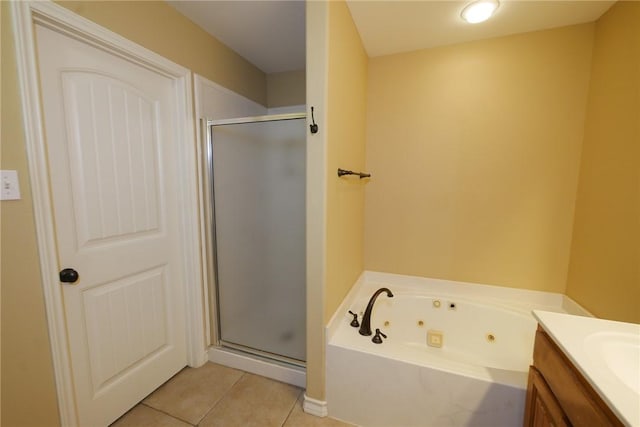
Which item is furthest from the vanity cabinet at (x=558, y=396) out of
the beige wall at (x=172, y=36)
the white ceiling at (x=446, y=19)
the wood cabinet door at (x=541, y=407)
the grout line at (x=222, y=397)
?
the beige wall at (x=172, y=36)

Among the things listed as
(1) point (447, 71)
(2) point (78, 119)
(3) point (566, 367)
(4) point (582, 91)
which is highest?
(1) point (447, 71)

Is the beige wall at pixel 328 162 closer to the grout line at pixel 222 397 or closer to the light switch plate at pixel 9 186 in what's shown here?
the grout line at pixel 222 397

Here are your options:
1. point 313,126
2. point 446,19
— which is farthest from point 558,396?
point 446,19

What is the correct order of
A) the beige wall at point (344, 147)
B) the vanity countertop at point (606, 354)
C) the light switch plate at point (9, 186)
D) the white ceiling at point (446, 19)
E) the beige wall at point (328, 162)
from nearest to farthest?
1. the vanity countertop at point (606, 354)
2. the light switch plate at point (9, 186)
3. the beige wall at point (328, 162)
4. the beige wall at point (344, 147)
5. the white ceiling at point (446, 19)

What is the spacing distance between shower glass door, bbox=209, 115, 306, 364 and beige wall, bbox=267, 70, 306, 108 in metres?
0.86

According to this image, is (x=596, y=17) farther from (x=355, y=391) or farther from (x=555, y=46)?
(x=355, y=391)

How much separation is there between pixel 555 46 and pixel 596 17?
0.21 meters

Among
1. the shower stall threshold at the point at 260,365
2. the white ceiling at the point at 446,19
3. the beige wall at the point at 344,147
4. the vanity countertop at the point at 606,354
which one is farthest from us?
the shower stall threshold at the point at 260,365

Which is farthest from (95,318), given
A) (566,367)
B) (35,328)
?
(566,367)

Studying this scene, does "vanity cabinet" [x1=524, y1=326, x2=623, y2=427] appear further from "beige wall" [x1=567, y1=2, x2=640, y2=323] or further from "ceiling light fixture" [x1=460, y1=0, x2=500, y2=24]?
"ceiling light fixture" [x1=460, y1=0, x2=500, y2=24]

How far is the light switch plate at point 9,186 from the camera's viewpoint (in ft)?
3.16

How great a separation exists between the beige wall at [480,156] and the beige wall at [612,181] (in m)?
0.10

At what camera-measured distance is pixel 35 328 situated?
1.08m

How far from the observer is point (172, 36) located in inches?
61.8
